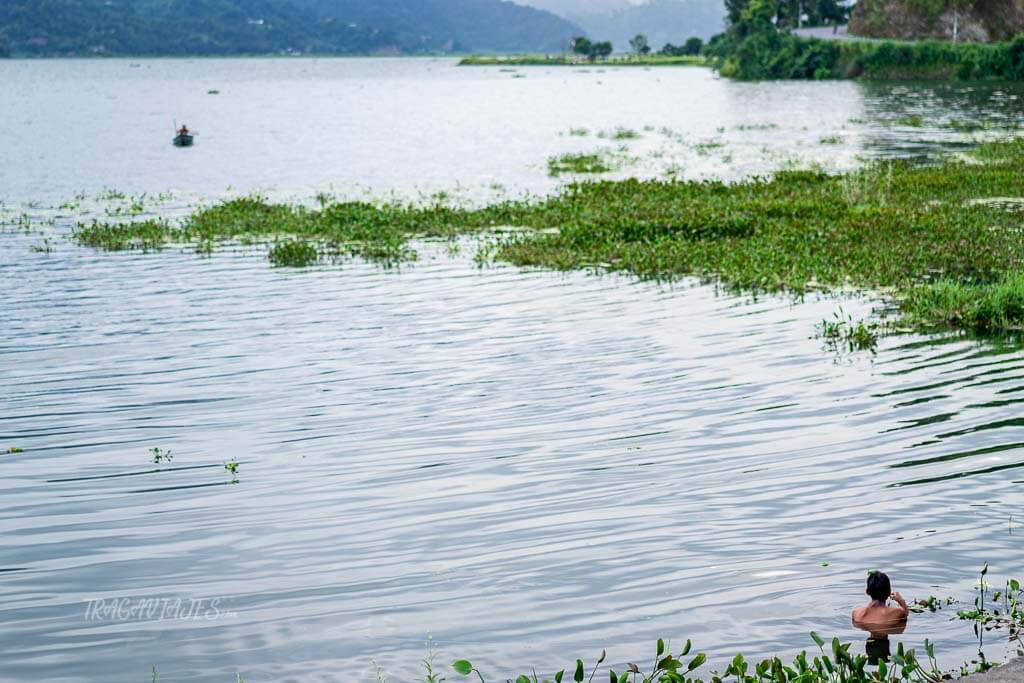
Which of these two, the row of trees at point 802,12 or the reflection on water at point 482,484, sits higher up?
the row of trees at point 802,12

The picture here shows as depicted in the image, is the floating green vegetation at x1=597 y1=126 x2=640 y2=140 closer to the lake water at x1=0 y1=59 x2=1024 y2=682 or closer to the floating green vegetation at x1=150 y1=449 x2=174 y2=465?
the lake water at x1=0 y1=59 x2=1024 y2=682

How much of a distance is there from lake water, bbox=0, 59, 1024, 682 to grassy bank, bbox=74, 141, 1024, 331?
131 cm

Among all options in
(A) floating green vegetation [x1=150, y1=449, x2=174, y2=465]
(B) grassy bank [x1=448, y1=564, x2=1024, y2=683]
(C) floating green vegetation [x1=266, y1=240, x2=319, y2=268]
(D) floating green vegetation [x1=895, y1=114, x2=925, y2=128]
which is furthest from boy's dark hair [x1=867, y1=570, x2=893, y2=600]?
(D) floating green vegetation [x1=895, y1=114, x2=925, y2=128]

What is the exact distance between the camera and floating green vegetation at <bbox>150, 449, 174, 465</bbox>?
1407cm

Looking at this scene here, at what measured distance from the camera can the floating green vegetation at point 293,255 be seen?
28.1 metres

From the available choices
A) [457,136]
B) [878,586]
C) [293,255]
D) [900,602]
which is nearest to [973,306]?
[900,602]

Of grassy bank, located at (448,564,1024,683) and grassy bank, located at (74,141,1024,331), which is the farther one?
grassy bank, located at (74,141,1024,331)

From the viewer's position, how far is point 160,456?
14.2 meters

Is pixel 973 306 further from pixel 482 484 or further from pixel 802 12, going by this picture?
pixel 802 12

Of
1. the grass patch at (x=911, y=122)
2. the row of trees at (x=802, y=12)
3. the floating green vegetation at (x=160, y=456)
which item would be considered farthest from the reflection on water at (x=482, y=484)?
the row of trees at (x=802, y=12)

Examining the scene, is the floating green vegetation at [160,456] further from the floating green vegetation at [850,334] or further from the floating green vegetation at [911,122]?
the floating green vegetation at [911,122]

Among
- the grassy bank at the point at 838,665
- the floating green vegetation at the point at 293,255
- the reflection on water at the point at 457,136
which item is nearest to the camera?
the grassy bank at the point at 838,665

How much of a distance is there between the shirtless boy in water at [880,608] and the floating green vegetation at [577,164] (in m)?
40.5

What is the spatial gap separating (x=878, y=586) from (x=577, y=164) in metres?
43.7
